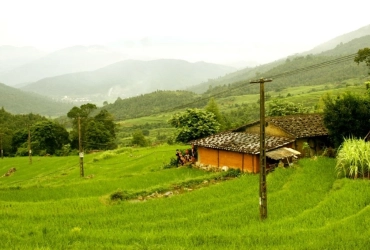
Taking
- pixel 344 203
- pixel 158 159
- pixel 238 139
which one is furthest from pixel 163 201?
pixel 158 159

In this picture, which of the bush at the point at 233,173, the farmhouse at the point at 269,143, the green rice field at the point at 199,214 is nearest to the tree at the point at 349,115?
the farmhouse at the point at 269,143

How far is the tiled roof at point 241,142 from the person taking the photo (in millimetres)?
30109

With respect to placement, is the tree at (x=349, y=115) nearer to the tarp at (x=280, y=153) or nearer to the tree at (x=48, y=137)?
the tarp at (x=280, y=153)

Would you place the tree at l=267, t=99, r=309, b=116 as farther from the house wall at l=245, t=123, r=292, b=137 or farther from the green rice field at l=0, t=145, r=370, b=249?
the green rice field at l=0, t=145, r=370, b=249

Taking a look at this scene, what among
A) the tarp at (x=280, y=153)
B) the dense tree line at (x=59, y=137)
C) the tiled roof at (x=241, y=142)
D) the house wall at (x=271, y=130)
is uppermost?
the house wall at (x=271, y=130)

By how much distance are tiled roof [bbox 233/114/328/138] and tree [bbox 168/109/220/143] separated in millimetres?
9921

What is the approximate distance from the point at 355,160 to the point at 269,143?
9.53 meters

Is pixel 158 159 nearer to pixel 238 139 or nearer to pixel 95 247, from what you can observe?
→ pixel 238 139

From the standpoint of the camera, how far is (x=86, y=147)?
74.6 meters

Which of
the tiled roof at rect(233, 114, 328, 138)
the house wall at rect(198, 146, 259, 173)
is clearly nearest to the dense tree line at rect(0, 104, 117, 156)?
the house wall at rect(198, 146, 259, 173)

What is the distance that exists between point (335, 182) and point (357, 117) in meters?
10.1

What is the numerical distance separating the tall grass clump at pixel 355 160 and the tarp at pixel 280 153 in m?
5.44

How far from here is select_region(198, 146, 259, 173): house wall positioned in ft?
96.4

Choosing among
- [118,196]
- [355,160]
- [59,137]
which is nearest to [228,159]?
[355,160]
